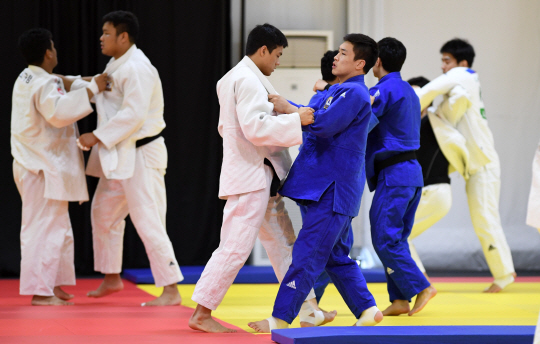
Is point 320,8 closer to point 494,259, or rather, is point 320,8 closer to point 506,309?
point 494,259

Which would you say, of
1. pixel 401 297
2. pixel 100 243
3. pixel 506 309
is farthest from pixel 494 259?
pixel 100 243

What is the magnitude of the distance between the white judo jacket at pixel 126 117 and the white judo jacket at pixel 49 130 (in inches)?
5.8

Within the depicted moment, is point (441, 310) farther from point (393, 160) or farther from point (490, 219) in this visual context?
point (490, 219)

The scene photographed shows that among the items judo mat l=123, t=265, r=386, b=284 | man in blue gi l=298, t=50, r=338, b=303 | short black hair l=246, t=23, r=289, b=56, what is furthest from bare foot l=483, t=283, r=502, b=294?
short black hair l=246, t=23, r=289, b=56

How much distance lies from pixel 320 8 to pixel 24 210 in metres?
3.93

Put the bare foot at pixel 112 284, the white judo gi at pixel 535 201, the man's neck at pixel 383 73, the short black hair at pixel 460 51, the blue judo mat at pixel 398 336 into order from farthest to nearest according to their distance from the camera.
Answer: the short black hair at pixel 460 51 < the bare foot at pixel 112 284 < the man's neck at pixel 383 73 < the blue judo mat at pixel 398 336 < the white judo gi at pixel 535 201

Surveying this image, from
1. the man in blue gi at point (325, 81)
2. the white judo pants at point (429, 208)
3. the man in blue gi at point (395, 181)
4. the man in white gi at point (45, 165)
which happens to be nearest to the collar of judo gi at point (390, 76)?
the man in blue gi at point (395, 181)

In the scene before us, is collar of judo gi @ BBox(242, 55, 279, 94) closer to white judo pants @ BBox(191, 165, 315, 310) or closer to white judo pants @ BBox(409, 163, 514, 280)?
white judo pants @ BBox(191, 165, 315, 310)

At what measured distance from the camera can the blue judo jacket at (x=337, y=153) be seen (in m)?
2.79

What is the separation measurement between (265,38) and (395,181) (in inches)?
43.6

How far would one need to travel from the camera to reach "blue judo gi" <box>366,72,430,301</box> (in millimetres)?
3557

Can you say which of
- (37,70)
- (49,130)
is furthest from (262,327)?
(37,70)

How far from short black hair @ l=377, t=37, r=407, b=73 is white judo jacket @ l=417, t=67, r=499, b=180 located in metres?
1.22

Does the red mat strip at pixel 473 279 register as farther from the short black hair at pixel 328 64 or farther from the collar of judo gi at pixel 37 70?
the collar of judo gi at pixel 37 70
